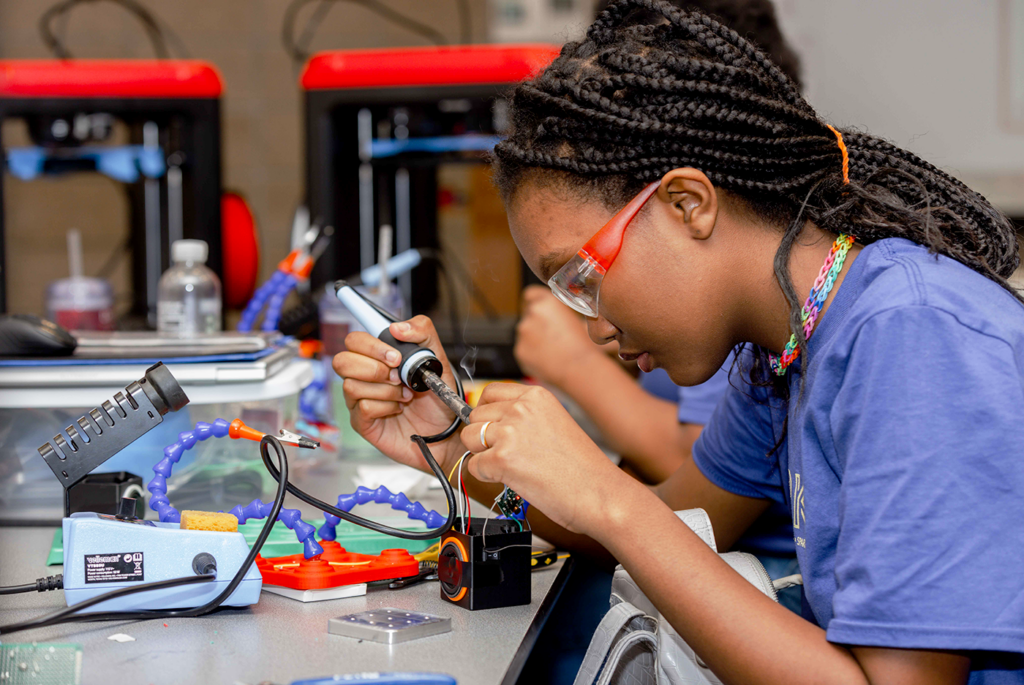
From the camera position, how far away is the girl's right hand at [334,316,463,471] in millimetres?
900

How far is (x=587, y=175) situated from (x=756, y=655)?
0.38 metres

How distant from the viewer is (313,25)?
2.96 meters

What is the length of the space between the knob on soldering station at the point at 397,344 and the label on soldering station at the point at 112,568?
12.0 inches

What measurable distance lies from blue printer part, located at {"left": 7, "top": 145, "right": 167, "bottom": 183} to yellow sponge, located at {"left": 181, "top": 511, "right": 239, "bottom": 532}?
1.15 meters

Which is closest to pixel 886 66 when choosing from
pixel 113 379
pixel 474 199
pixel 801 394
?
pixel 474 199

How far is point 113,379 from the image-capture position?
95 centimetres

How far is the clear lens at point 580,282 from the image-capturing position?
0.75 meters

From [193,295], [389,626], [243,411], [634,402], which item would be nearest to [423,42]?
[193,295]

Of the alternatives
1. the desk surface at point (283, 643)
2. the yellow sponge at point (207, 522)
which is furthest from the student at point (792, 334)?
the yellow sponge at point (207, 522)

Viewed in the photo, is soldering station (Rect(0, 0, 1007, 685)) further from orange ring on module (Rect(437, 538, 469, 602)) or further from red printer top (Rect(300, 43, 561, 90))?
red printer top (Rect(300, 43, 561, 90))

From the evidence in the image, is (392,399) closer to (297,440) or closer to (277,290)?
(297,440)

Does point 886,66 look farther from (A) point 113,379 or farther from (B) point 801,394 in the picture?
(A) point 113,379

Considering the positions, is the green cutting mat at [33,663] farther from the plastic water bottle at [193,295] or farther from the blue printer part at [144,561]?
the plastic water bottle at [193,295]

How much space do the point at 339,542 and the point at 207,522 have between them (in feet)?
0.49
